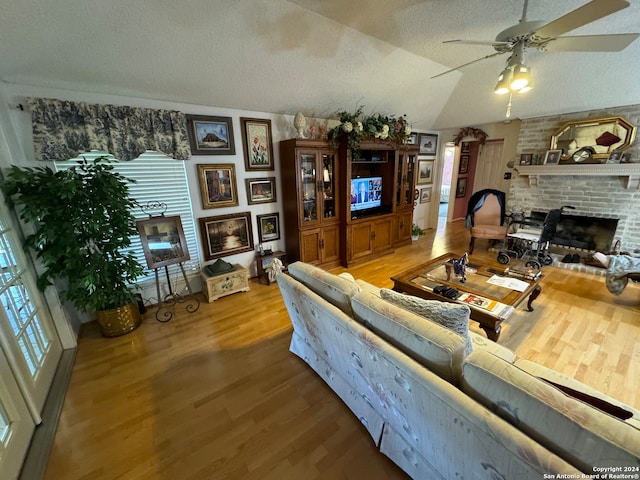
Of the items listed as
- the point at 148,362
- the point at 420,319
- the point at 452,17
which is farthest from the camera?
the point at 452,17

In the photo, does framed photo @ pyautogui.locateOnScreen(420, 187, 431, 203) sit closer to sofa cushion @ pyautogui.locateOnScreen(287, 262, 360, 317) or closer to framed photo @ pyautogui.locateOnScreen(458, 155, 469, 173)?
framed photo @ pyautogui.locateOnScreen(458, 155, 469, 173)

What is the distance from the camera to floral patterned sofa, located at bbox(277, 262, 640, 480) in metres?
0.73

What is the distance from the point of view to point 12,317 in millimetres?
1722

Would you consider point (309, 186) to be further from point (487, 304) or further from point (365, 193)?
point (487, 304)

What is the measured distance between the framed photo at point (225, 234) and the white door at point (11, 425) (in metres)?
1.95

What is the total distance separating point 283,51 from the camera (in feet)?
8.26

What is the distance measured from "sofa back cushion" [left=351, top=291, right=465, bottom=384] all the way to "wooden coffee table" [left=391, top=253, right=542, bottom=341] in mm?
1027

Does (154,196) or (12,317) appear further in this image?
(154,196)

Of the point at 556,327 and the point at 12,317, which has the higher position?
the point at 12,317

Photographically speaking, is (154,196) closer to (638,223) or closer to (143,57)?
(143,57)

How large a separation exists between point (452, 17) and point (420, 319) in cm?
271

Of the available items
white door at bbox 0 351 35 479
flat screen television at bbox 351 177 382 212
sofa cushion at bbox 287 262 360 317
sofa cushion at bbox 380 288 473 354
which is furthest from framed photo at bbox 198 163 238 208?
sofa cushion at bbox 380 288 473 354

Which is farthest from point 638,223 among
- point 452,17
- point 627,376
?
point 452,17

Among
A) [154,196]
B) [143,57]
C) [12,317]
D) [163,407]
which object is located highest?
[143,57]
